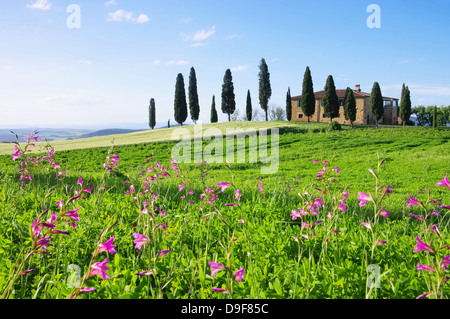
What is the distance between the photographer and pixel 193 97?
54.1m

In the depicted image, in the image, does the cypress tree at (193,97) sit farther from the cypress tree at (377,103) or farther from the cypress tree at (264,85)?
the cypress tree at (377,103)

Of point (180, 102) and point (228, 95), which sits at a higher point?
point (228, 95)

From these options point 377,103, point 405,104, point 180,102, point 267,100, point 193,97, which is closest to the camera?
point 377,103

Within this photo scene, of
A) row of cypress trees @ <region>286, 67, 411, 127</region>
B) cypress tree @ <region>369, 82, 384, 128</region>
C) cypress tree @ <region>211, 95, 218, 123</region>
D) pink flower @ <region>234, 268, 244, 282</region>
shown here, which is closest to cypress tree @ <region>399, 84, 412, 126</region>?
row of cypress trees @ <region>286, 67, 411, 127</region>

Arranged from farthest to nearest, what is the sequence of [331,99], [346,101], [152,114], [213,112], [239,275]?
[152,114]
[213,112]
[331,99]
[346,101]
[239,275]

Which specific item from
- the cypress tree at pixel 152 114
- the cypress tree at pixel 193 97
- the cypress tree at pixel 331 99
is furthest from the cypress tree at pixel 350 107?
the cypress tree at pixel 152 114

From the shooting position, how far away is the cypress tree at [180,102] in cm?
5425

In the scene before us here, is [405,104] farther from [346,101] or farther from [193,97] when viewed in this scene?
[193,97]

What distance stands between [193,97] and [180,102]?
2.40 metres

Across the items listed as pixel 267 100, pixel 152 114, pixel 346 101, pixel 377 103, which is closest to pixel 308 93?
pixel 346 101

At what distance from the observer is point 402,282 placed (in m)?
2.46

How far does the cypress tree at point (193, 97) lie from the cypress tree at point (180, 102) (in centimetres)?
116
